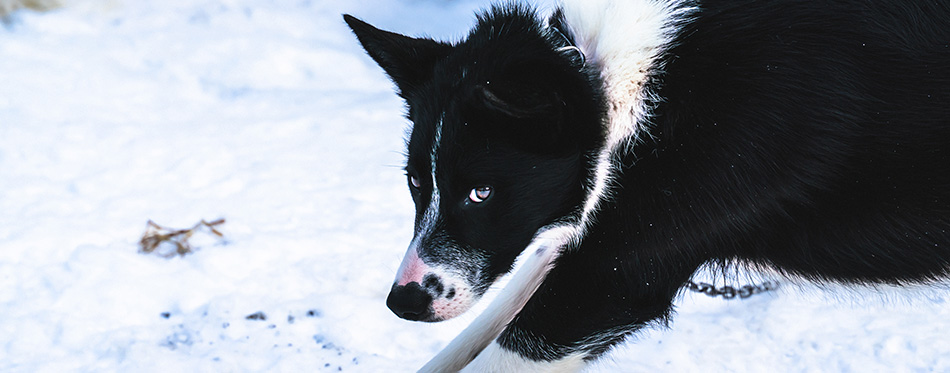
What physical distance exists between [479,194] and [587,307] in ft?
1.37

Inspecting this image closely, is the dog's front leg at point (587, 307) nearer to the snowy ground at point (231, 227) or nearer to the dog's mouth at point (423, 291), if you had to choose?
the dog's mouth at point (423, 291)

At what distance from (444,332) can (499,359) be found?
51 cm

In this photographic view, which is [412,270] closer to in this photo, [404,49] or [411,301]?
[411,301]

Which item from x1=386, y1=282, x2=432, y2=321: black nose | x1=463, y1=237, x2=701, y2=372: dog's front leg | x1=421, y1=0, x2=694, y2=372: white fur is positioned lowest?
x1=463, y1=237, x2=701, y2=372: dog's front leg

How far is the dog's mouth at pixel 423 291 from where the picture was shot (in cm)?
183

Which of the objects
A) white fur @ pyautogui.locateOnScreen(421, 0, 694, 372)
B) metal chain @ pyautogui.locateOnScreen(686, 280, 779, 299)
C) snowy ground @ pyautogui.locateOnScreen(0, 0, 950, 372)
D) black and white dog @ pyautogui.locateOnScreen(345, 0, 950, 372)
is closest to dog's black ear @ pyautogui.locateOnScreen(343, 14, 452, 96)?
black and white dog @ pyautogui.locateOnScreen(345, 0, 950, 372)

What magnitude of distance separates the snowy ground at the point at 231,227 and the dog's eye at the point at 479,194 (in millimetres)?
854

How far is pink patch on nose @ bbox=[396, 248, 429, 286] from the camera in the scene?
1841mm

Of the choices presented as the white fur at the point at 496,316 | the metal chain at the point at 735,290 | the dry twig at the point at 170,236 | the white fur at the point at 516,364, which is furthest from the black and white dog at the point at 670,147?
the dry twig at the point at 170,236

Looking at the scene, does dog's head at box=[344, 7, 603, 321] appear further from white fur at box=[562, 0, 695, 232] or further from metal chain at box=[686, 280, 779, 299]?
metal chain at box=[686, 280, 779, 299]

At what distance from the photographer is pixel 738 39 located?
173 centimetres

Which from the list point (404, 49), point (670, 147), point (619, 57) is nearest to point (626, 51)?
point (619, 57)

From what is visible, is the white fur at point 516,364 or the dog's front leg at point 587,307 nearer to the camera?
the dog's front leg at point 587,307

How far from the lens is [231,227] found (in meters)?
3.27
